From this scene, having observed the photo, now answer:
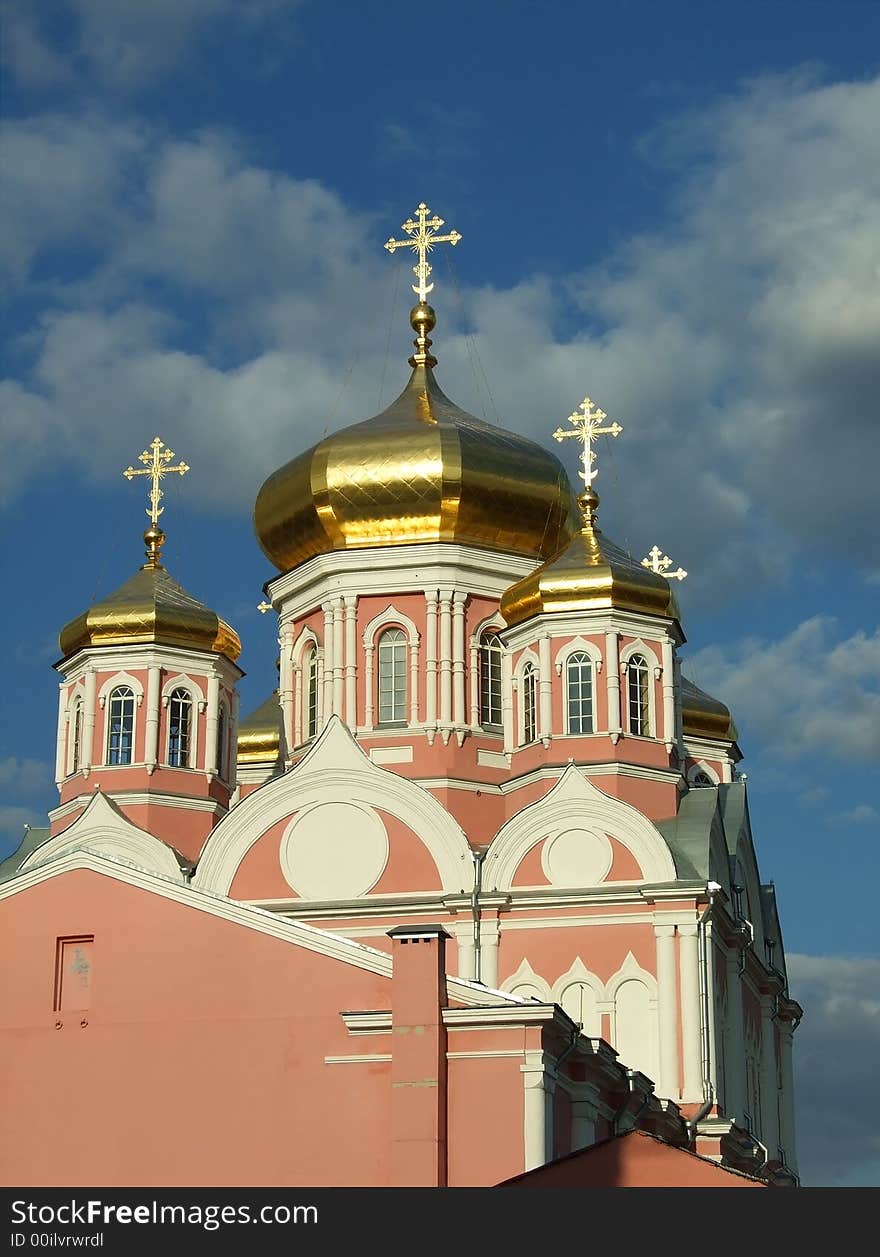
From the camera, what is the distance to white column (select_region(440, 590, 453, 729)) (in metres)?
26.3

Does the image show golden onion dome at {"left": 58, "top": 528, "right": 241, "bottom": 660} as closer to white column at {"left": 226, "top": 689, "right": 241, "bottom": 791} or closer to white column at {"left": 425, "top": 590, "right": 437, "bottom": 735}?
white column at {"left": 226, "top": 689, "right": 241, "bottom": 791}

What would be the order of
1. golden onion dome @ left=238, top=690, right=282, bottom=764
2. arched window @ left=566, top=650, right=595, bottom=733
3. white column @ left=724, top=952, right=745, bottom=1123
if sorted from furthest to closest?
golden onion dome @ left=238, top=690, right=282, bottom=764 < arched window @ left=566, top=650, right=595, bottom=733 < white column @ left=724, top=952, right=745, bottom=1123

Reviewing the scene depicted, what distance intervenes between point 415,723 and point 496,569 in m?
2.28

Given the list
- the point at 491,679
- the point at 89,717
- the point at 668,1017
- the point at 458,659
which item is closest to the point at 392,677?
the point at 458,659

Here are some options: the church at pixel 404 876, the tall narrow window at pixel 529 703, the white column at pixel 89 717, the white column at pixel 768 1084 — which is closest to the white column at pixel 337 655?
the church at pixel 404 876

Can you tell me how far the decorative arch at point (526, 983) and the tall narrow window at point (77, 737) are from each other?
678 cm

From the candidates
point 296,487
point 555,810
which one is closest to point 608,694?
point 555,810

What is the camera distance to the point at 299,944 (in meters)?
17.2

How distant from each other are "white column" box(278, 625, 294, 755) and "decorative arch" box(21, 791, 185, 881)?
7.29ft

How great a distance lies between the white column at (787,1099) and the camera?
28406 millimetres

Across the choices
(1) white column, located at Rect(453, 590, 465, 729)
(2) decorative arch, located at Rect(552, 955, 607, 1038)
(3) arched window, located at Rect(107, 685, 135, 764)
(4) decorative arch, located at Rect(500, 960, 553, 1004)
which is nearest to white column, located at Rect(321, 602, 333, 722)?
(1) white column, located at Rect(453, 590, 465, 729)

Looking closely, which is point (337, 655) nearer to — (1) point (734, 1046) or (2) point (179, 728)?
(2) point (179, 728)

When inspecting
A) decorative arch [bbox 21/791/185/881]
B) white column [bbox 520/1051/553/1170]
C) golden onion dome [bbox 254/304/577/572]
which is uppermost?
golden onion dome [bbox 254/304/577/572]

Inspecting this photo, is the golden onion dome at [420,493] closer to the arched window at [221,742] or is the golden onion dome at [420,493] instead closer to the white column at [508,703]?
the white column at [508,703]
